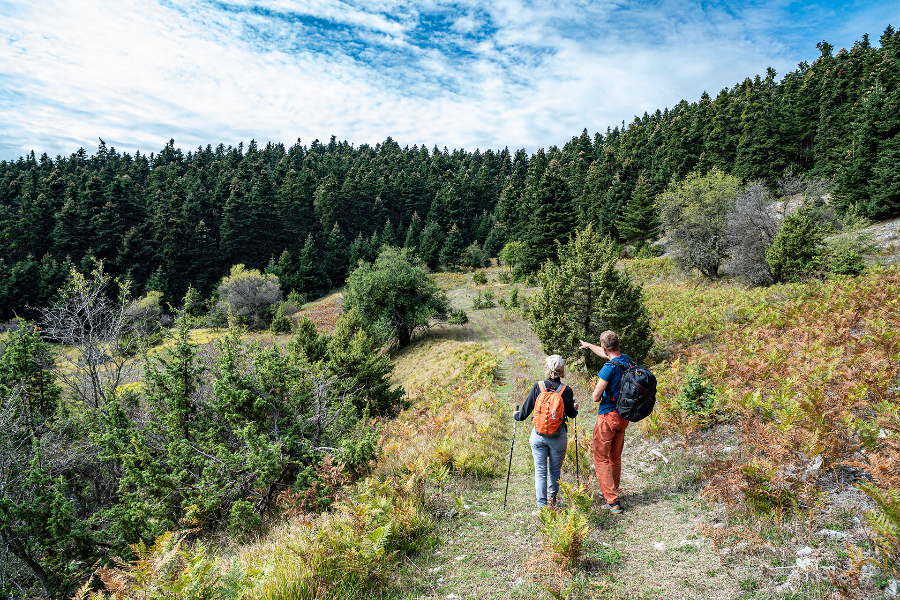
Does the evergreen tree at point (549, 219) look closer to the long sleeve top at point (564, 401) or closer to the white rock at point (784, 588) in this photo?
the long sleeve top at point (564, 401)

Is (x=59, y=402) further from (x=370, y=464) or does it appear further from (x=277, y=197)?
(x=277, y=197)

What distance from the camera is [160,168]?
71438 millimetres

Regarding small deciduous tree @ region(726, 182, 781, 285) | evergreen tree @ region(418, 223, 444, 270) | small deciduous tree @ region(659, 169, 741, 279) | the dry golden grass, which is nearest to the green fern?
the dry golden grass

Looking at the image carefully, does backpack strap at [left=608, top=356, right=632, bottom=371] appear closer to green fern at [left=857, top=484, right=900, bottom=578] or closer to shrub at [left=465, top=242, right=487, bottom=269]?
green fern at [left=857, top=484, right=900, bottom=578]

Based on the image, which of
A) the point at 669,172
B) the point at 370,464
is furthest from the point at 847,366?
the point at 669,172

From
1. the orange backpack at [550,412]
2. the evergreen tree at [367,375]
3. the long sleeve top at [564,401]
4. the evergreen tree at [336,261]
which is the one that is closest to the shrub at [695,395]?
the long sleeve top at [564,401]

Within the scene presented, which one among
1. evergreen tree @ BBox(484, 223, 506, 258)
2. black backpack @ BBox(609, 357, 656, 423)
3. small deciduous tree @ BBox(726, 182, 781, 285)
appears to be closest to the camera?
black backpack @ BBox(609, 357, 656, 423)

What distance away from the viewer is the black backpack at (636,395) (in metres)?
4.75

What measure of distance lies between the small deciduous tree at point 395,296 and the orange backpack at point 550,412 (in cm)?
2196

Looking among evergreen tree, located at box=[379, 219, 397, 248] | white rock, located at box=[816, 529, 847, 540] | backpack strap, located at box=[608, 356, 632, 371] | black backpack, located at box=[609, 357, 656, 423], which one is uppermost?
evergreen tree, located at box=[379, 219, 397, 248]

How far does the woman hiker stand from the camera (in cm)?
494

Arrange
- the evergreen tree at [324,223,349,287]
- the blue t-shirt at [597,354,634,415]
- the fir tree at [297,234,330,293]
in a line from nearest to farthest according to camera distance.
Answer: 1. the blue t-shirt at [597,354,634,415]
2. the fir tree at [297,234,330,293]
3. the evergreen tree at [324,223,349,287]

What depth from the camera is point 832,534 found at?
11.9 ft

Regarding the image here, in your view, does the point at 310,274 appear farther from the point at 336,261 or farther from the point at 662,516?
the point at 662,516
